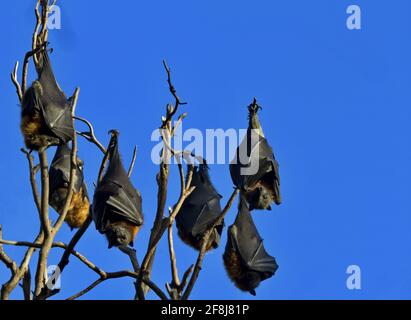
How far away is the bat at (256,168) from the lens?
10.8 meters

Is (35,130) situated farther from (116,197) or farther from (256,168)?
(256,168)

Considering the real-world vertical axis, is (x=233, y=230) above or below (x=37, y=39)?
below

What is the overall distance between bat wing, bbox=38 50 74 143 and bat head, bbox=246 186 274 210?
2.02 metres

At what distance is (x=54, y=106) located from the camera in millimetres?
10656

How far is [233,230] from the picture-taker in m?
10.5

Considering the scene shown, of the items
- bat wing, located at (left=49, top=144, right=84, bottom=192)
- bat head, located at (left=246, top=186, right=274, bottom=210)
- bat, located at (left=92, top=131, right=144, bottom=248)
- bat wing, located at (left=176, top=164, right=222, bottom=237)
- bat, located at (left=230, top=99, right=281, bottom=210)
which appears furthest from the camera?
bat wing, located at (left=49, top=144, right=84, bottom=192)

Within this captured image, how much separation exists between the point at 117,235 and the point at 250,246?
1.33 m

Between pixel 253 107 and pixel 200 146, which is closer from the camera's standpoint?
pixel 200 146

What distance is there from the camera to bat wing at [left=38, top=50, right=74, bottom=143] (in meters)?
10.0

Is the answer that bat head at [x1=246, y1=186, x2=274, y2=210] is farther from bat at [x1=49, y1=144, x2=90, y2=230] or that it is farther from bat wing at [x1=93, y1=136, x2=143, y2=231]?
bat at [x1=49, y1=144, x2=90, y2=230]

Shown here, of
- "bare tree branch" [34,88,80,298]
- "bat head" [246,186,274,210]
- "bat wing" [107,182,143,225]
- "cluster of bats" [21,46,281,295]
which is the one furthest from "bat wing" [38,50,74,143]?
"bat head" [246,186,274,210]

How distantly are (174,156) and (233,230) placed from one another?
1.48 metres
